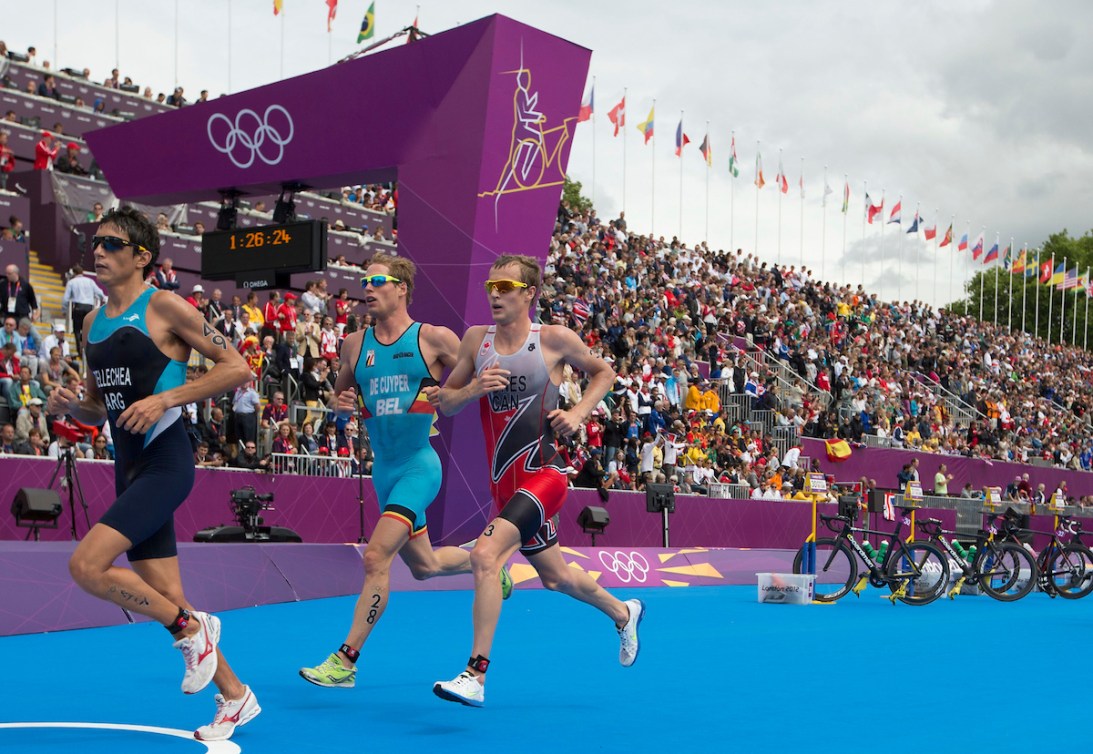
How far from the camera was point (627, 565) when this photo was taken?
18.8 metres

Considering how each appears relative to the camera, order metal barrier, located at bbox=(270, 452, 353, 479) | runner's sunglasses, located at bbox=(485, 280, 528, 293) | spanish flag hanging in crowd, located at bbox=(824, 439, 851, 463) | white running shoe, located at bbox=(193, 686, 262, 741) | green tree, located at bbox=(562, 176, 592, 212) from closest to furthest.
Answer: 1. white running shoe, located at bbox=(193, 686, 262, 741)
2. runner's sunglasses, located at bbox=(485, 280, 528, 293)
3. metal barrier, located at bbox=(270, 452, 353, 479)
4. spanish flag hanging in crowd, located at bbox=(824, 439, 851, 463)
5. green tree, located at bbox=(562, 176, 592, 212)

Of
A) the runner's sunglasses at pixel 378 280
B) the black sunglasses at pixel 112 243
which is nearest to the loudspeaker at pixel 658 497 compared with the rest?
the runner's sunglasses at pixel 378 280

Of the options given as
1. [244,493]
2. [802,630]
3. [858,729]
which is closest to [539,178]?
Answer: [244,493]

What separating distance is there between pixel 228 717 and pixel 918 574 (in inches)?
463

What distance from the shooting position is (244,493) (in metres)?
16.0

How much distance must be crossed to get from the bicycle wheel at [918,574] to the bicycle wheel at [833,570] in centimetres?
48

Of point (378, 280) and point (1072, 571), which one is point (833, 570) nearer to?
point (1072, 571)

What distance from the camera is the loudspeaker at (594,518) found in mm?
21089

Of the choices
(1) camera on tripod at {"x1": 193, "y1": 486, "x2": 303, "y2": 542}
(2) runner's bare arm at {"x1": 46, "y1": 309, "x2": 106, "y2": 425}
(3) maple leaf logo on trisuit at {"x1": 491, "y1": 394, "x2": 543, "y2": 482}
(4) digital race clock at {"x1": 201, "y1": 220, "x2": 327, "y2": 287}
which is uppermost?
(4) digital race clock at {"x1": 201, "y1": 220, "x2": 327, "y2": 287}

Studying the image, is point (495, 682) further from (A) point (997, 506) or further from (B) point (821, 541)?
(A) point (997, 506)

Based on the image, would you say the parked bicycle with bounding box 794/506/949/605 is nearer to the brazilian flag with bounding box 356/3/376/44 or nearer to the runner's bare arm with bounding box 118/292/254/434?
the runner's bare arm with bounding box 118/292/254/434

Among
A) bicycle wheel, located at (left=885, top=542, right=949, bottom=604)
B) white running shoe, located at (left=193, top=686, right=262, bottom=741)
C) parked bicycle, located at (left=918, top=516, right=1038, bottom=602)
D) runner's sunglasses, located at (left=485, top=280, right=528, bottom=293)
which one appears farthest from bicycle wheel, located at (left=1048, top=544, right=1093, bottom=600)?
white running shoe, located at (left=193, top=686, right=262, bottom=741)

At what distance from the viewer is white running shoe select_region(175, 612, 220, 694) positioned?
17.4ft

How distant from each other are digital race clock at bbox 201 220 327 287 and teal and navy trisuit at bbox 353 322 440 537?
8.87 m
